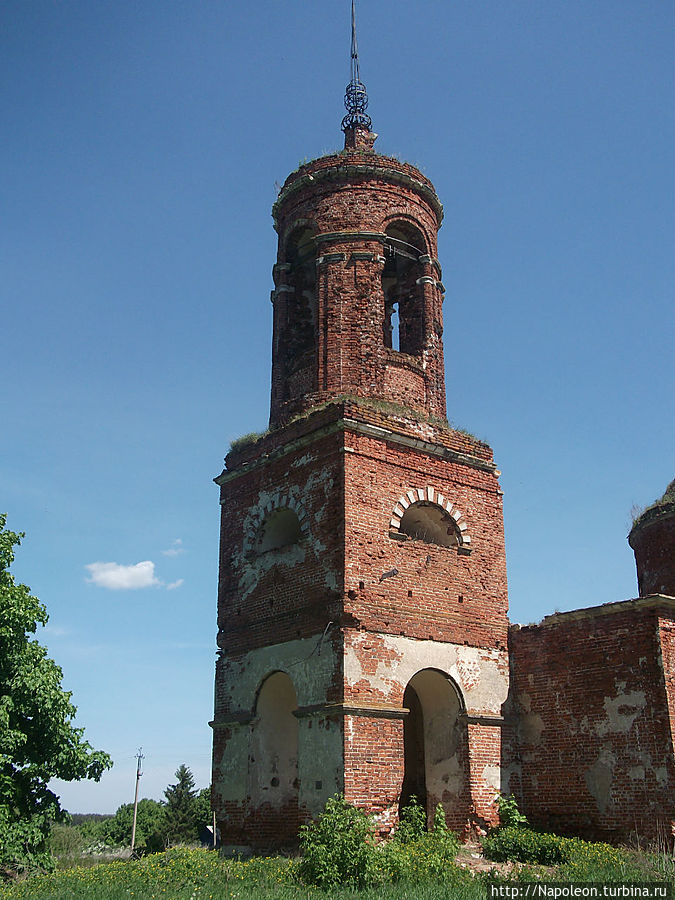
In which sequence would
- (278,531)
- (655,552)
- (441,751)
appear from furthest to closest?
(655,552), (278,531), (441,751)

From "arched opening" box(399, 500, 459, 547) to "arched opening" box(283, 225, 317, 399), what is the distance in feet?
10.0

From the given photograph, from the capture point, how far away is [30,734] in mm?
13398

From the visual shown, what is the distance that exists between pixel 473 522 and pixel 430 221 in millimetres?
5996

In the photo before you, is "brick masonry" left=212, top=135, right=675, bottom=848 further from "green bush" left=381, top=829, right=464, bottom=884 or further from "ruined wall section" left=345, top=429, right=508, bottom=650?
"green bush" left=381, top=829, right=464, bottom=884

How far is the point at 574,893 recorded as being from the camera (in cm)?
869

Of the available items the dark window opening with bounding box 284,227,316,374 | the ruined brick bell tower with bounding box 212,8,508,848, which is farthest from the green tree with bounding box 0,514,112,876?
the dark window opening with bounding box 284,227,316,374

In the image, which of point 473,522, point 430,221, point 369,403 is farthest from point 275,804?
point 430,221

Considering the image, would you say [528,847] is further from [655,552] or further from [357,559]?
[655,552]

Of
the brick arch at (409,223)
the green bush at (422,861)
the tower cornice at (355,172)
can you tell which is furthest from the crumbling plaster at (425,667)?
the tower cornice at (355,172)

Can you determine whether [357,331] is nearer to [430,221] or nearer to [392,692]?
[430,221]

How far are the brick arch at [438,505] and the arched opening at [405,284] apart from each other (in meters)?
2.93

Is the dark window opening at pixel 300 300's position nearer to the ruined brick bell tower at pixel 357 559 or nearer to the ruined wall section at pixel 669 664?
the ruined brick bell tower at pixel 357 559

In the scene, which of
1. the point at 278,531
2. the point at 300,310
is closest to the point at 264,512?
the point at 278,531

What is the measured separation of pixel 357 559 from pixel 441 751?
327 cm
